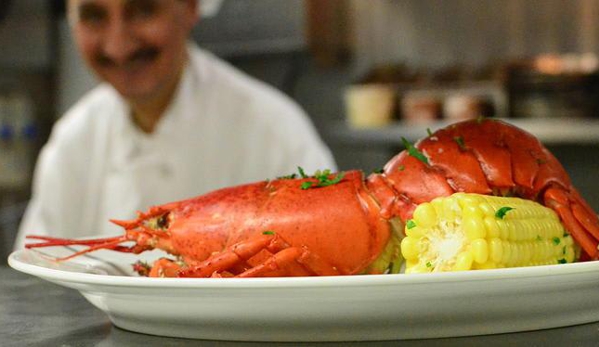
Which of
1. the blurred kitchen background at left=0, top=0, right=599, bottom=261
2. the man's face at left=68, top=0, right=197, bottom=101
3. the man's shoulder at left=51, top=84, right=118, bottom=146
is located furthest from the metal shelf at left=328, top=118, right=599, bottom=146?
the man's face at left=68, top=0, right=197, bottom=101

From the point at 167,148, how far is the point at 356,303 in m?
2.02

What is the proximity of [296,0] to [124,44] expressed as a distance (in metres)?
2.62

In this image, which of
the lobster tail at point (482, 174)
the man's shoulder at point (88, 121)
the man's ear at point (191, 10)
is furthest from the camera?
the man's shoulder at point (88, 121)

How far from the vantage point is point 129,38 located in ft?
7.57

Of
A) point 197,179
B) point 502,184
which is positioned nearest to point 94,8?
point 197,179

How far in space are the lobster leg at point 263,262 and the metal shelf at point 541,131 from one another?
277 centimetres

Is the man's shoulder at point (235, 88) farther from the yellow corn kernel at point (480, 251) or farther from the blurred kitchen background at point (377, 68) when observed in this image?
the yellow corn kernel at point (480, 251)

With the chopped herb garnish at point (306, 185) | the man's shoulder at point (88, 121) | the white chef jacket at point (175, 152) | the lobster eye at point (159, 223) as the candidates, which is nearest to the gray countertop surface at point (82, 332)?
the lobster eye at point (159, 223)

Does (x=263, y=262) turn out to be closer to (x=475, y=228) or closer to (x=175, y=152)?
(x=475, y=228)

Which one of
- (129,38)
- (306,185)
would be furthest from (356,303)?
(129,38)

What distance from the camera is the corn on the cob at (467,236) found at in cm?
87

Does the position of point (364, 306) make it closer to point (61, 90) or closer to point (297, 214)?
point (297, 214)

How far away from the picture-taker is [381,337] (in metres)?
0.81

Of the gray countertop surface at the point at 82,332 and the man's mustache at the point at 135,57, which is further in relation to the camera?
the man's mustache at the point at 135,57
